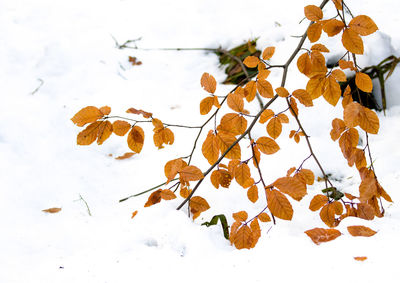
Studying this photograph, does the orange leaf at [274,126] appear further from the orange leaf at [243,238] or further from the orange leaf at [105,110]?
the orange leaf at [105,110]

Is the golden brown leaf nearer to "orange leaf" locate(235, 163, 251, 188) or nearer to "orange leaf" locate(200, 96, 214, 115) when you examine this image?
"orange leaf" locate(200, 96, 214, 115)

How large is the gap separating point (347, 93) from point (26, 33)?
244cm

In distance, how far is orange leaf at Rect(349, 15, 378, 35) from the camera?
708mm

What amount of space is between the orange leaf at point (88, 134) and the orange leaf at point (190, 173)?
267 mm

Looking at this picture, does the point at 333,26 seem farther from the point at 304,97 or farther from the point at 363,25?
the point at 304,97

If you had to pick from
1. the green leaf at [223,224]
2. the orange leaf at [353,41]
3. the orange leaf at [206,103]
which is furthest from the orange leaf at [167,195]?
the orange leaf at [353,41]

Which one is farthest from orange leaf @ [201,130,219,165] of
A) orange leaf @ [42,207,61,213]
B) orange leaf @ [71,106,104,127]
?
orange leaf @ [42,207,61,213]

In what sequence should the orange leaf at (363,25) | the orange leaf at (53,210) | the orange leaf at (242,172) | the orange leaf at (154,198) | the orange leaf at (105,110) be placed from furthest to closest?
the orange leaf at (53,210)
the orange leaf at (154,198)
the orange leaf at (242,172)
the orange leaf at (105,110)
the orange leaf at (363,25)

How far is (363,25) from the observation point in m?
0.72

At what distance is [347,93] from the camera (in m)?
0.91

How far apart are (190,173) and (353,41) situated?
0.54 metres

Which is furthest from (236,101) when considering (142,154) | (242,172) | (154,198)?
(142,154)

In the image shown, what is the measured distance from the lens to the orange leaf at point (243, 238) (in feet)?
2.90

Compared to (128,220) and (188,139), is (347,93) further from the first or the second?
(188,139)
